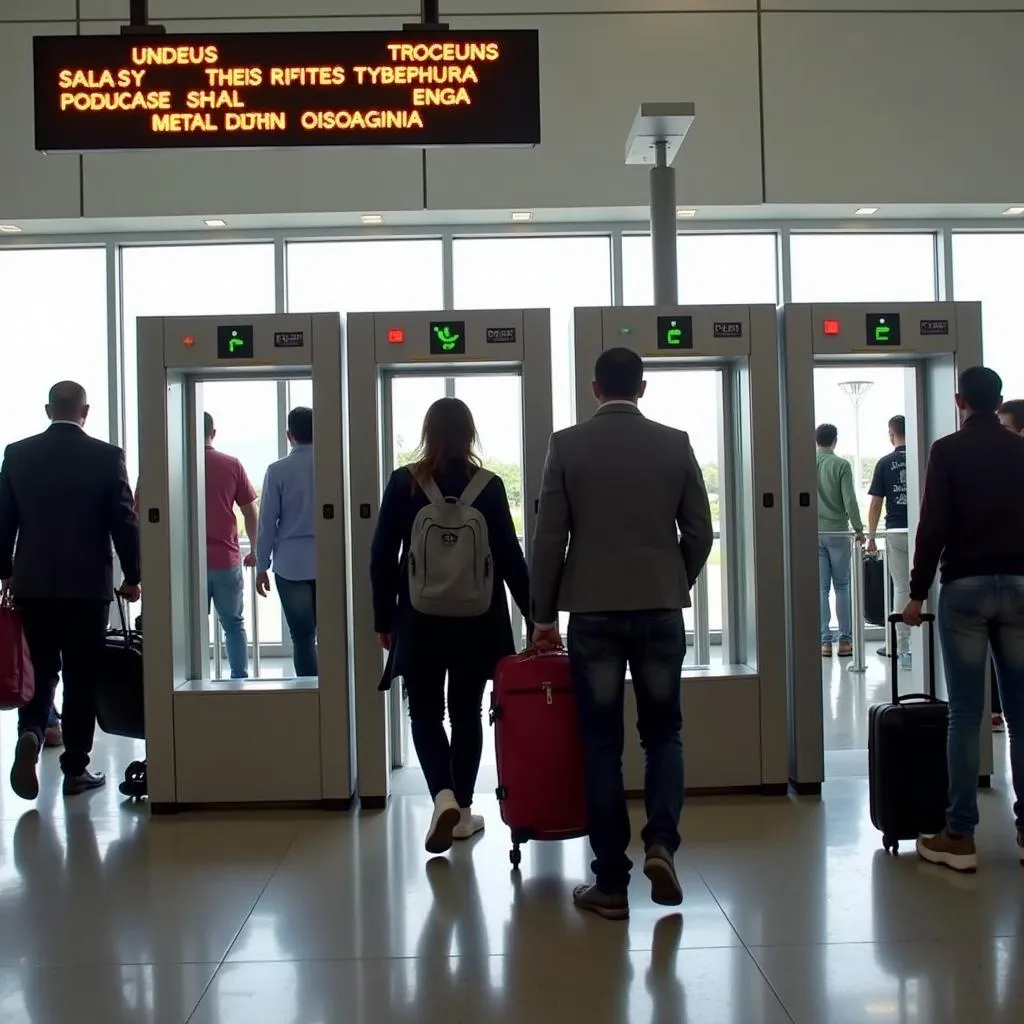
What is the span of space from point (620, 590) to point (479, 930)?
1.02 meters

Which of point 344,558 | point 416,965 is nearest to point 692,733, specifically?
point 344,558

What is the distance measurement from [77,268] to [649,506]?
624 centimetres

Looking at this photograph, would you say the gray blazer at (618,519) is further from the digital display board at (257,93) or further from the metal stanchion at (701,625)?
the metal stanchion at (701,625)

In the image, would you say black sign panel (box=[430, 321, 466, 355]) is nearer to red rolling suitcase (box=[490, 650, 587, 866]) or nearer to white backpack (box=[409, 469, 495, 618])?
white backpack (box=[409, 469, 495, 618])

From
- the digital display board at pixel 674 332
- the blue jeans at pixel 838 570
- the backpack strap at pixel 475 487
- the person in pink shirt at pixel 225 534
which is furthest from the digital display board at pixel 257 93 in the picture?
the blue jeans at pixel 838 570

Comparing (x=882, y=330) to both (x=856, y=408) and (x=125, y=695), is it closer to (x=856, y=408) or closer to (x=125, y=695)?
(x=856, y=408)

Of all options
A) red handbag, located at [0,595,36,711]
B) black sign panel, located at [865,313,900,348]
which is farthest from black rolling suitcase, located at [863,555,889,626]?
red handbag, located at [0,595,36,711]

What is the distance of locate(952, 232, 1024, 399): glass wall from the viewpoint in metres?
8.09

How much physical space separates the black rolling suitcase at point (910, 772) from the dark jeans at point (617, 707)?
86cm

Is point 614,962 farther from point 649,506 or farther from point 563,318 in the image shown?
point 563,318

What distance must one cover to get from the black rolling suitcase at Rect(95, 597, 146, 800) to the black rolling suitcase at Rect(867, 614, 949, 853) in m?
2.88

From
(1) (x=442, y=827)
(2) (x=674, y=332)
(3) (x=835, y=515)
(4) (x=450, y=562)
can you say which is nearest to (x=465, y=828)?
(1) (x=442, y=827)

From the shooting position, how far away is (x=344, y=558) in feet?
14.6

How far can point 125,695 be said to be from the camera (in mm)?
4602
